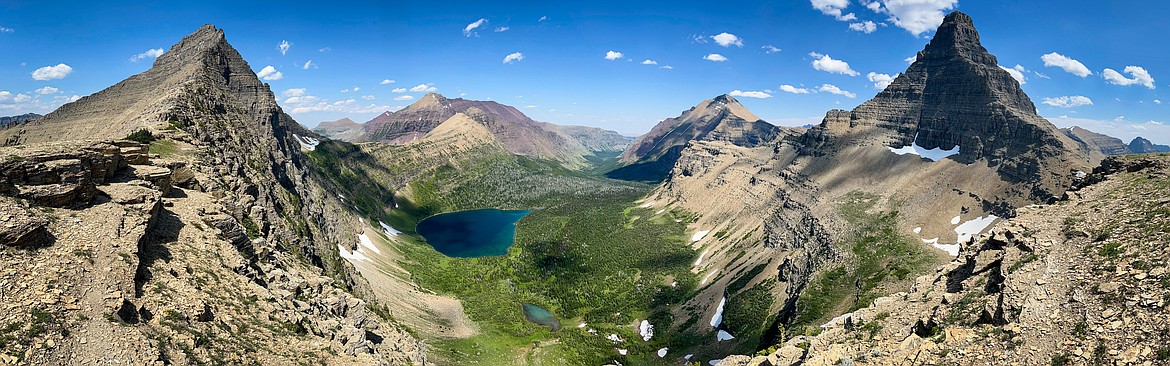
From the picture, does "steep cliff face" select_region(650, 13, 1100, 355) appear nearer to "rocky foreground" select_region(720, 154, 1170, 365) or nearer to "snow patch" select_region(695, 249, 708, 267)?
"snow patch" select_region(695, 249, 708, 267)

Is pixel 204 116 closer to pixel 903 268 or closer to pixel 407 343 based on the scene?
pixel 407 343

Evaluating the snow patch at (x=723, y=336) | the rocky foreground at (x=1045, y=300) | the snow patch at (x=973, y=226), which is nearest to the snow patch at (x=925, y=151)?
the snow patch at (x=973, y=226)

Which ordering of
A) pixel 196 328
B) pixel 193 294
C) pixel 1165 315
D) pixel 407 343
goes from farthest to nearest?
pixel 407 343 < pixel 193 294 < pixel 196 328 < pixel 1165 315

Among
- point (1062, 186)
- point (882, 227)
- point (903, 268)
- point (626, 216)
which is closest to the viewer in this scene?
point (903, 268)

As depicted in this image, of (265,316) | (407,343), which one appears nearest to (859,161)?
(407,343)

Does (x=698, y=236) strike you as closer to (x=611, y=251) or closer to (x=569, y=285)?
(x=611, y=251)

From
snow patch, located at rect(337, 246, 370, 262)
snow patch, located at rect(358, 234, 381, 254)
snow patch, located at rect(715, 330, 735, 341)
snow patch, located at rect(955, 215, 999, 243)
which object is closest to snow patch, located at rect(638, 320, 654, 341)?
snow patch, located at rect(715, 330, 735, 341)

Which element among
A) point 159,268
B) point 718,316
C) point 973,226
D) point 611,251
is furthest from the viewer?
point 611,251

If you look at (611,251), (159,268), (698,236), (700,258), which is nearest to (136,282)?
(159,268)
